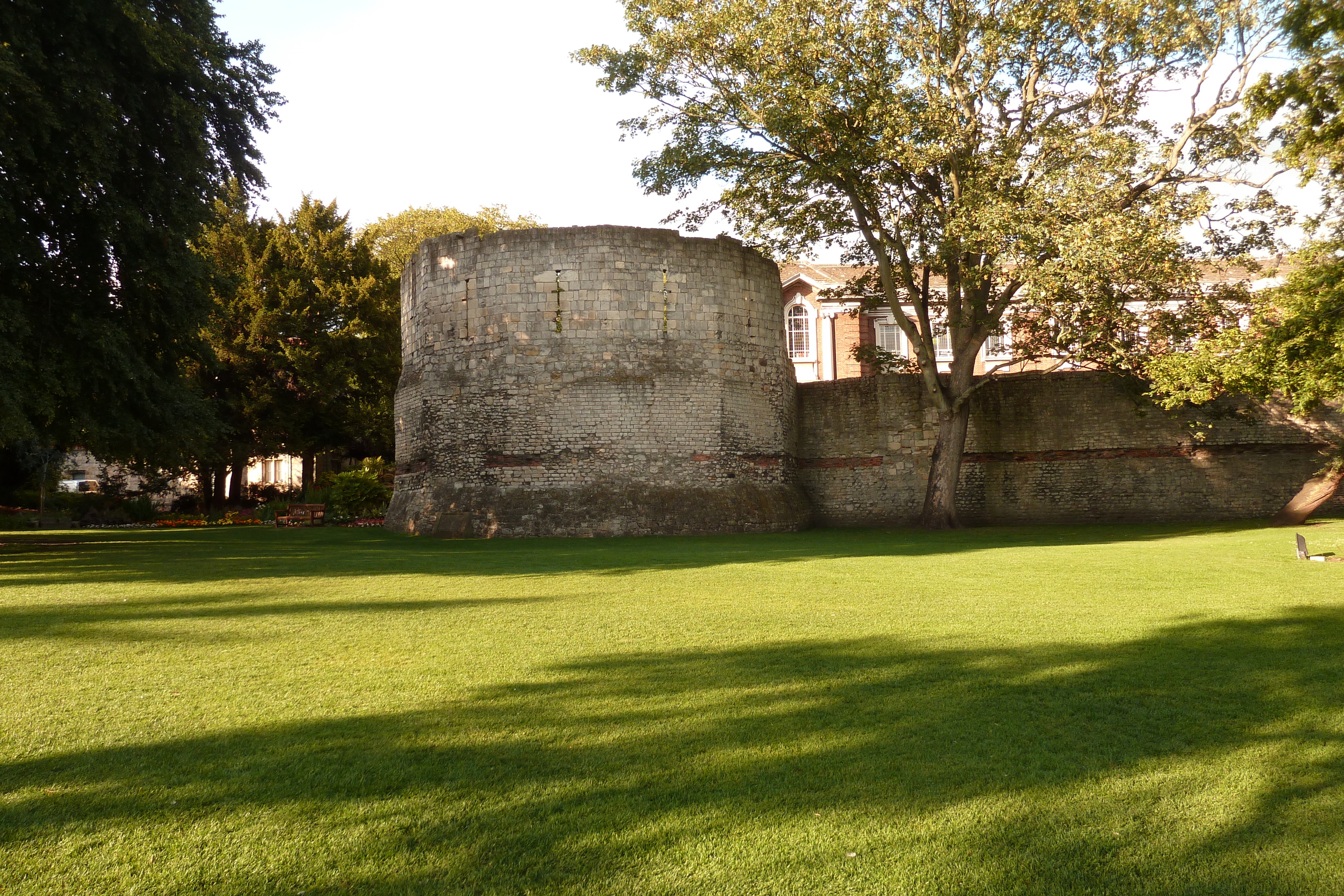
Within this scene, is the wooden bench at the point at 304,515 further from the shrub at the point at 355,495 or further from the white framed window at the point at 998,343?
the white framed window at the point at 998,343

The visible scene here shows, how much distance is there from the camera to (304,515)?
84.0 ft

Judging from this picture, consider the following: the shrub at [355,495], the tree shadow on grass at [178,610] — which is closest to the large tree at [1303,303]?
the tree shadow on grass at [178,610]

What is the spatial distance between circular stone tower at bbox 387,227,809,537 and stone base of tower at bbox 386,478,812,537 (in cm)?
3

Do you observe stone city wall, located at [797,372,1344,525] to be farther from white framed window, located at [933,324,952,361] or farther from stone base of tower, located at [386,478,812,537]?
white framed window, located at [933,324,952,361]

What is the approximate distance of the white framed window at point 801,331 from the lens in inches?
1481

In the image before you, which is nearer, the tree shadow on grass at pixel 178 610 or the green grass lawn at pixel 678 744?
the green grass lawn at pixel 678 744

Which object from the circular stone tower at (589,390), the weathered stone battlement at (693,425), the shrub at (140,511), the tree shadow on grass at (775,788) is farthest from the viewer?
the shrub at (140,511)

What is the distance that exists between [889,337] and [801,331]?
3.64 meters

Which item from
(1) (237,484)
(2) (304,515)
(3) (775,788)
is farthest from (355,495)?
(3) (775,788)

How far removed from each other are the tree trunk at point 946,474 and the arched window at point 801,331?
55.7 ft

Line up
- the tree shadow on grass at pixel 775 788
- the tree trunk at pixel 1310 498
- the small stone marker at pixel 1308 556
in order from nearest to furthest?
1. the tree shadow on grass at pixel 775 788
2. the small stone marker at pixel 1308 556
3. the tree trunk at pixel 1310 498

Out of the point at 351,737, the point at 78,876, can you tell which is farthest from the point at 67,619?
the point at 78,876

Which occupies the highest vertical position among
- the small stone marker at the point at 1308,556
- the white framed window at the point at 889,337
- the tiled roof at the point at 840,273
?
the tiled roof at the point at 840,273

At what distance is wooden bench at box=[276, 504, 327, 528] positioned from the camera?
25.5m
